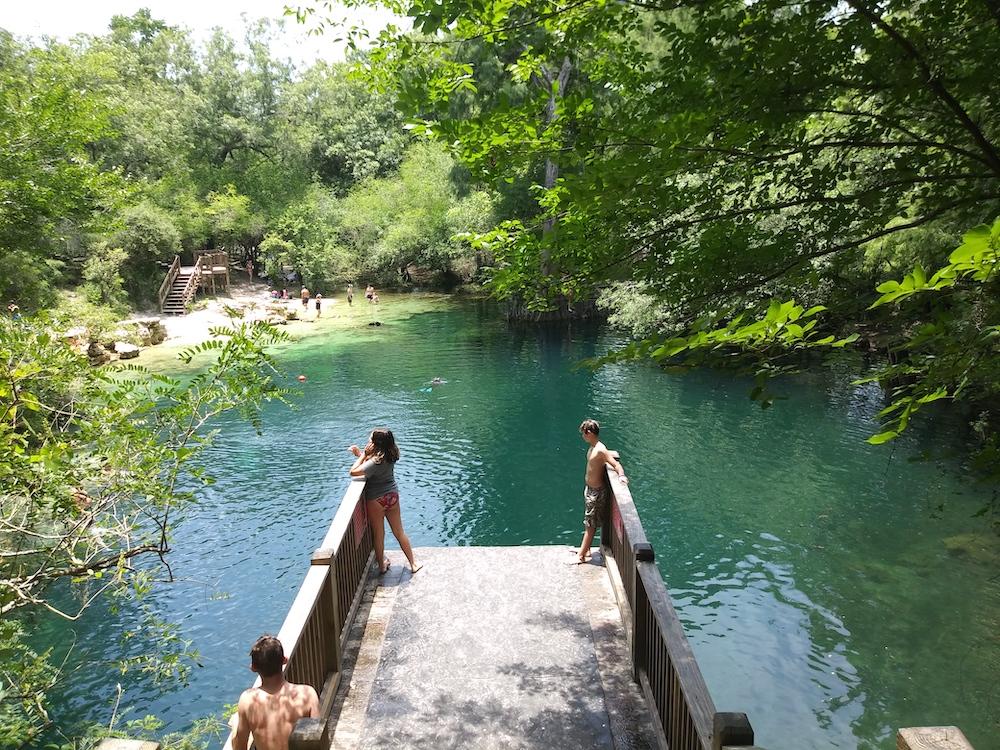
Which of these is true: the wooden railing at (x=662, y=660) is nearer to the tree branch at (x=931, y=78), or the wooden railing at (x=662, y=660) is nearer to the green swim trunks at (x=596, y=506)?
the green swim trunks at (x=596, y=506)

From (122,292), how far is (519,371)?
1878cm

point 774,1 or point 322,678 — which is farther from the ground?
point 774,1

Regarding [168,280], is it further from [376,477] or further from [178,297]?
[376,477]

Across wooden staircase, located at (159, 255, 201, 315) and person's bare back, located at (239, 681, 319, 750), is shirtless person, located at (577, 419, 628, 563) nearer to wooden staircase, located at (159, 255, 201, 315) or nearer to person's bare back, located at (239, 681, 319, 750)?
person's bare back, located at (239, 681, 319, 750)

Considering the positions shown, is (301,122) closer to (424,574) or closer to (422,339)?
(422,339)

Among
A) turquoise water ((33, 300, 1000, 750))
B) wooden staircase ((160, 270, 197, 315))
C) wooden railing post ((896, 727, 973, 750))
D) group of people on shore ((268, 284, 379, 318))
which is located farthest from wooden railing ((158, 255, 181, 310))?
wooden railing post ((896, 727, 973, 750))

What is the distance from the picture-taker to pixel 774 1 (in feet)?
13.3

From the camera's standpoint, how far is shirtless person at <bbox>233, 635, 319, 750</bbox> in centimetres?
399

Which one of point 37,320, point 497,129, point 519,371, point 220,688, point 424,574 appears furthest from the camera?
point 519,371

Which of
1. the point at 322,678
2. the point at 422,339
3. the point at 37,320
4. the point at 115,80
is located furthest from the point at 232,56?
the point at 322,678

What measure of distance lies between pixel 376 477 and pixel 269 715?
3419 mm

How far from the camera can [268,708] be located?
3.99m

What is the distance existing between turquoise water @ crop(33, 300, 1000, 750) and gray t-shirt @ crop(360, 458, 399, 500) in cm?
233

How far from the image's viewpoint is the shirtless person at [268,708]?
3.99 meters
